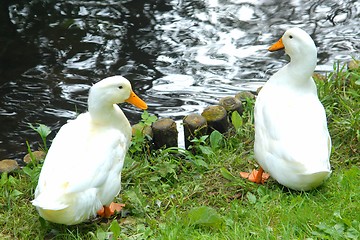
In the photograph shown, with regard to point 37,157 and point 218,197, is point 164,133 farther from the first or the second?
point 37,157

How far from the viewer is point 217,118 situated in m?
5.18

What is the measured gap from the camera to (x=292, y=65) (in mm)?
4617

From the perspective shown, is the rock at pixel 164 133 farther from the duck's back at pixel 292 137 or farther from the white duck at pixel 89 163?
the duck's back at pixel 292 137

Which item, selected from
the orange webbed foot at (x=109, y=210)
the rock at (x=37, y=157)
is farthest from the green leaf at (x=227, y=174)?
the rock at (x=37, y=157)

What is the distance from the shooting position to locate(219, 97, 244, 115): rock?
211 inches

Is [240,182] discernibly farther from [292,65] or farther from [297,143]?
[292,65]

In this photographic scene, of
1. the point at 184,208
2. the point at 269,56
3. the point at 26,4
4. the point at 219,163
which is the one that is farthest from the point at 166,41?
the point at 184,208

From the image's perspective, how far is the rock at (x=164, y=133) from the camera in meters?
5.05

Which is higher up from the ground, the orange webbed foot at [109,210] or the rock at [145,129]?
the rock at [145,129]

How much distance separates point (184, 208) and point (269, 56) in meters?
2.64

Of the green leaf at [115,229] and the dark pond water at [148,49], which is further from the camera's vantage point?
the dark pond water at [148,49]

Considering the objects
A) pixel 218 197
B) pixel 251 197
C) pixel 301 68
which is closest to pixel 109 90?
pixel 218 197

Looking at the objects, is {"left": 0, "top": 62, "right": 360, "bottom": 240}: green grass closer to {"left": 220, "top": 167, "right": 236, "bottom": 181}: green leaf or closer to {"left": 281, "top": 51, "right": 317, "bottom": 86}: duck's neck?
{"left": 220, "top": 167, "right": 236, "bottom": 181}: green leaf

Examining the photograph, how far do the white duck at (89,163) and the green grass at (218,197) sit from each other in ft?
0.63
